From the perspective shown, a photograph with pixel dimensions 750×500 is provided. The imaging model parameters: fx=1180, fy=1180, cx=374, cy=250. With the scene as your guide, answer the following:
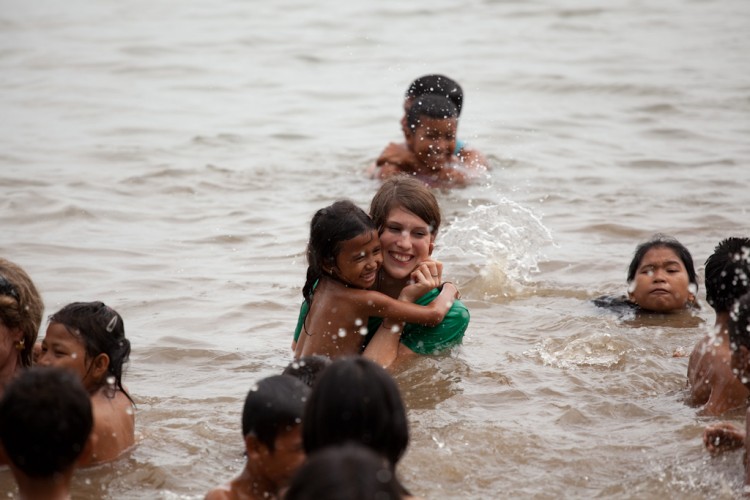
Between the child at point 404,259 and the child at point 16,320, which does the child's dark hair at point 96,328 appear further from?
the child at point 404,259

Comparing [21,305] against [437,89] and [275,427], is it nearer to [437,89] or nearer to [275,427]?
[275,427]

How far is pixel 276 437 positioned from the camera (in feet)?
13.1

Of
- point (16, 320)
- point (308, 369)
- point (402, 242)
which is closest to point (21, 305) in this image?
point (16, 320)

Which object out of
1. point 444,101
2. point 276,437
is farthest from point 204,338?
point 444,101

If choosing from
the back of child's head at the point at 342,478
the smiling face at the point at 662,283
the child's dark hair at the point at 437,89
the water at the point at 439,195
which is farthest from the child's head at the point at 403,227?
the child's dark hair at the point at 437,89

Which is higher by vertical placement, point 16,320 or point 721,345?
point 16,320

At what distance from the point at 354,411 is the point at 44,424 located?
1009mm

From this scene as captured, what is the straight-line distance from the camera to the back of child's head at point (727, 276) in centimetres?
556

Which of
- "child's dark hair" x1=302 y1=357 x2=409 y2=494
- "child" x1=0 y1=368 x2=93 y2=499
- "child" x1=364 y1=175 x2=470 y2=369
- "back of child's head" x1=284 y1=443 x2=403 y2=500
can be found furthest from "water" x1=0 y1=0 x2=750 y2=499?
"back of child's head" x1=284 y1=443 x2=403 y2=500

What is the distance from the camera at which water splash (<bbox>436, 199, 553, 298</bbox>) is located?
26.2 feet

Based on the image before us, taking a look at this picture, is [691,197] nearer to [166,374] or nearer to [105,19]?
[166,374]

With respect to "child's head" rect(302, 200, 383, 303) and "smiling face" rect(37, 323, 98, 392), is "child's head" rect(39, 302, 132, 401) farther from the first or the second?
"child's head" rect(302, 200, 383, 303)

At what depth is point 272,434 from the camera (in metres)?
3.98

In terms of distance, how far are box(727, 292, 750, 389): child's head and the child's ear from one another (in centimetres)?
255
